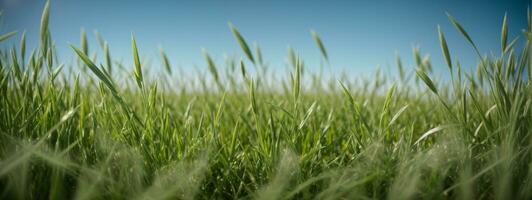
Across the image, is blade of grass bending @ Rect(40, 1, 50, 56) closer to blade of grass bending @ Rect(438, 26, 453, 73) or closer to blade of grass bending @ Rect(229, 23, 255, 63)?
blade of grass bending @ Rect(229, 23, 255, 63)

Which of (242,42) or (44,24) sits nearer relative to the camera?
(44,24)

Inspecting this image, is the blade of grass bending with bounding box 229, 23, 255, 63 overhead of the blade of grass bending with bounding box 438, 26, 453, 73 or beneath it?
overhead

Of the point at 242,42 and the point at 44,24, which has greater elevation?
the point at 44,24

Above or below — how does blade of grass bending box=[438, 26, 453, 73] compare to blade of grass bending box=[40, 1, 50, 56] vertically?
below

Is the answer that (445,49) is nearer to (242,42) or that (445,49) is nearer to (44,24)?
(242,42)

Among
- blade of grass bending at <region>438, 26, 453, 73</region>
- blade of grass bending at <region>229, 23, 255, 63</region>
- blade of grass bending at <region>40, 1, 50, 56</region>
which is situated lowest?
blade of grass bending at <region>438, 26, 453, 73</region>

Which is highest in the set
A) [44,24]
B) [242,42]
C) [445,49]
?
[44,24]

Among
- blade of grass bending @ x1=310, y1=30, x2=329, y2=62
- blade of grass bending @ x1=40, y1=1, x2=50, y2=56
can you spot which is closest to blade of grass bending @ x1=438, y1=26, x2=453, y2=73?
blade of grass bending @ x1=310, y1=30, x2=329, y2=62

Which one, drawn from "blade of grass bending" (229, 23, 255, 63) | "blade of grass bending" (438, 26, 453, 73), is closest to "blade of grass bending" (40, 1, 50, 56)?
"blade of grass bending" (229, 23, 255, 63)

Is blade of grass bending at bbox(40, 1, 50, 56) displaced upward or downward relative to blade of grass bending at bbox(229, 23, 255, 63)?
upward

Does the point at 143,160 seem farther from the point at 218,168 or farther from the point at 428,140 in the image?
the point at 428,140

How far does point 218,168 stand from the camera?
847mm

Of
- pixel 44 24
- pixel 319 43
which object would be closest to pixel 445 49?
pixel 319 43

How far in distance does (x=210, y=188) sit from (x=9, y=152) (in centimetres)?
46
